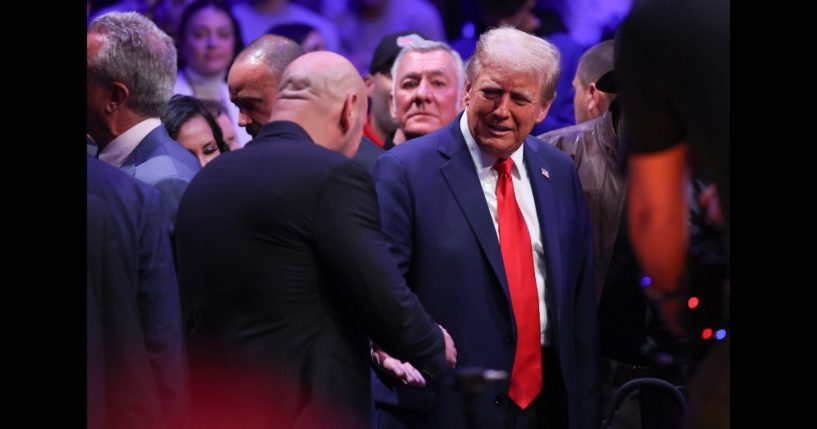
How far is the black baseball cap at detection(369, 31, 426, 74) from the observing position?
4.50 m

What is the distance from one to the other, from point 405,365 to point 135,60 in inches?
43.6

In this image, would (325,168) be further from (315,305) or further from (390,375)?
(390,375)

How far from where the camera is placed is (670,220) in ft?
8.96

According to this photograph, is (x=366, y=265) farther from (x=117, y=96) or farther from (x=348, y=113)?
(x=117, y=96)

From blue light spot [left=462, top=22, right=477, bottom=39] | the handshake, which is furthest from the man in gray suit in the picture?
blue light spot [left=462, top=22, right=477, bottom=39]

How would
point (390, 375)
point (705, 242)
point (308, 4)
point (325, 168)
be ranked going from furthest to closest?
1. point (308, 4)
2. point (705, 242)
3. point (390, 375)
4. point (325, 168)

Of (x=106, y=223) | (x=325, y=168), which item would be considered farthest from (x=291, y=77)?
(x=106, y=223)

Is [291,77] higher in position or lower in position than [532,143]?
higher

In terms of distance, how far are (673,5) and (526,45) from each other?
3.74 ft

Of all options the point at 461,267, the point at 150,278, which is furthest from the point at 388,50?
the point at 150,278

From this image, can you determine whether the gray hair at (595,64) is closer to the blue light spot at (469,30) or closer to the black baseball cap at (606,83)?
the black baseball cap at (606,83)

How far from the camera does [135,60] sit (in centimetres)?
291

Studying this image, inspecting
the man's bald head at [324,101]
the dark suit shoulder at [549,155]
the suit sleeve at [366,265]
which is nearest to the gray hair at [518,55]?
the dark suit shoulder at [549,155]

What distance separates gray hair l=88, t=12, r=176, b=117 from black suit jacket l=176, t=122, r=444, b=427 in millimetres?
565
